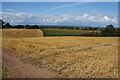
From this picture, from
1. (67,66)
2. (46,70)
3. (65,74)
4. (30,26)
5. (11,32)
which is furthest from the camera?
(30,26)

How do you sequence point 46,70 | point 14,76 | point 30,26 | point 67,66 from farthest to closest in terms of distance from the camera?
point 30,26 → point 67,66 → point 46,70 → point 14,76

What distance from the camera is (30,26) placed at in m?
73.2

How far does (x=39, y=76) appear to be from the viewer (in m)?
8.32

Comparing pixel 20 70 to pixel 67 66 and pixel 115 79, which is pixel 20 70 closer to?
pixel 67 66

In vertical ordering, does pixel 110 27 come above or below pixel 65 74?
above

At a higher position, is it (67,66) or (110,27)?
(110,27)

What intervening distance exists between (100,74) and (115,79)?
0.85 m

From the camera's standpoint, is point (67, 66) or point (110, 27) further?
point (110, 27)

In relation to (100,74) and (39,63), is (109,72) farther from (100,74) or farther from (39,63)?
(39,63)

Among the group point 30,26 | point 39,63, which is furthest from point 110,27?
point 39,63

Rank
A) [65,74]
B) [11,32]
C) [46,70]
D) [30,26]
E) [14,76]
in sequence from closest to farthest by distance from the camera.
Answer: [14,76]
[65,74]
[46,70]
[11,32]
[30,26]

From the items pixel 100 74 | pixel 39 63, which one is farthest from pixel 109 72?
pixel 39 63

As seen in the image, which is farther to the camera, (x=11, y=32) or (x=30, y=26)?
(x=30, y=26)

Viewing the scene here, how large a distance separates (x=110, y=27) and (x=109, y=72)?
55.0m
